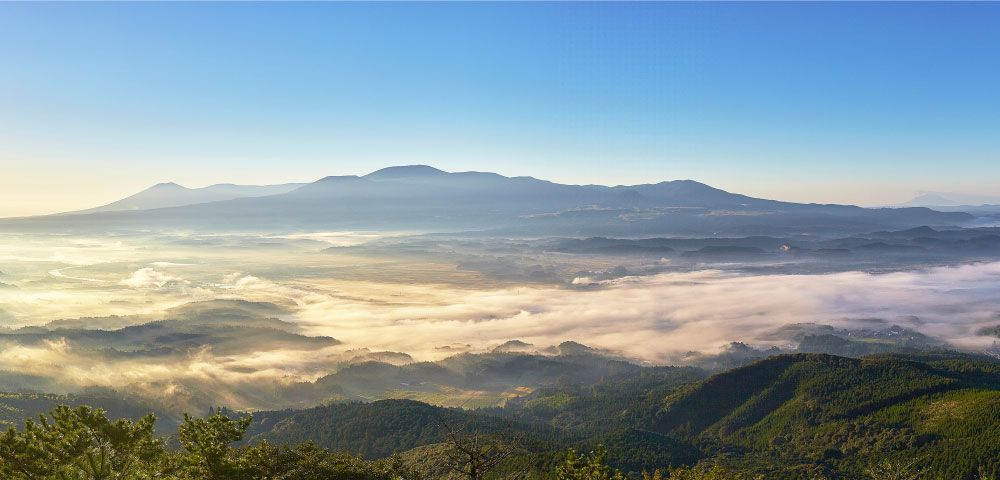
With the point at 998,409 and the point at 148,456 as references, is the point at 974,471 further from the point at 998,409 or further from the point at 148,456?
the point at 148,456

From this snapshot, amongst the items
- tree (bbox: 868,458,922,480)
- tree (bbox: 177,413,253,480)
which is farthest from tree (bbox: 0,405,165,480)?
tree (bbox: 868,458,922,480)

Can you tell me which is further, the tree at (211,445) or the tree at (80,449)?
the tree at (211,445)

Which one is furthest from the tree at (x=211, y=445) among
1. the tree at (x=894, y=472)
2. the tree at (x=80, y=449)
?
the tree at (x=894, y=472)

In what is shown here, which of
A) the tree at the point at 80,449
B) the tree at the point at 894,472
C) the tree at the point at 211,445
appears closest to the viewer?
the tree at the point at 80,449

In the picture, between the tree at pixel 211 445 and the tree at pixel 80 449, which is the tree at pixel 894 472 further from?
the tree at pixel 80 449

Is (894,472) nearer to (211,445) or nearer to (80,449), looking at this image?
(211,445)

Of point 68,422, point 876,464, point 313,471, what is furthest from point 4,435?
point 876,464

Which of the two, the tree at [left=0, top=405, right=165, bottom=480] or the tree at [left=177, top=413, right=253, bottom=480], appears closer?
the tree at [left=0, top=405, right=165, bottom=480]

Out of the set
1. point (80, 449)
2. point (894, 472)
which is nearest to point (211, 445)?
point (80, 449)

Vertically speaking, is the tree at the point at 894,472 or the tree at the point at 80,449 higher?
the tree at the point at 80,449

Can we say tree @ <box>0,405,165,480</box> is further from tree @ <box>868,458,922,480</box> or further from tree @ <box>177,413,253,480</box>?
tree @ <box>868,458,922,480</box>

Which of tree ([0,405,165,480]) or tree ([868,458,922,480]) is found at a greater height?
tree ([0,405,165,480])

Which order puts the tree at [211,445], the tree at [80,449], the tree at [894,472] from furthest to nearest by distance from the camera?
the tree at [894,472]
the tree at [211,445]
the tree at [80,449]
